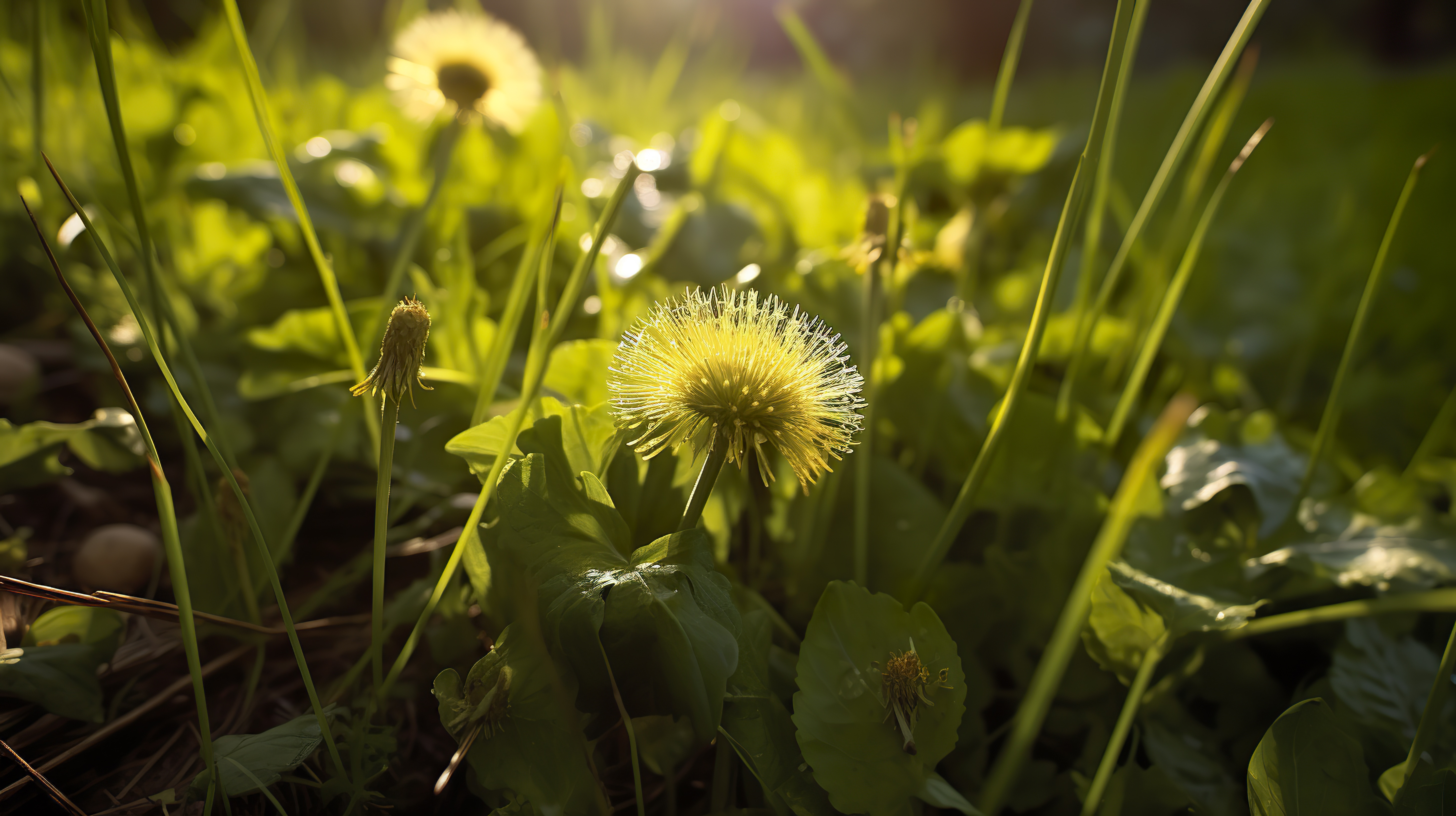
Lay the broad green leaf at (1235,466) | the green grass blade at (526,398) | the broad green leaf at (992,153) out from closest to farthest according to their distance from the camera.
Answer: the green grass blade at (526,398) → the broad green leaf at (1235,466) → the broad green leaf at (992,153)

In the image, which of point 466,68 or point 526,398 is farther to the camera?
point 466,68

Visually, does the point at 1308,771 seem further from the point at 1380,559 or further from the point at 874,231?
the point at 874,231

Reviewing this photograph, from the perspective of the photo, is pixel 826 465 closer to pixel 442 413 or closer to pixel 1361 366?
pixel 442 413

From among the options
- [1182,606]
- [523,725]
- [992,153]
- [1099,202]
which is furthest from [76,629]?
[992,153]

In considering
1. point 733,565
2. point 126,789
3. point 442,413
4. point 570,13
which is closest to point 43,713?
point 126,789

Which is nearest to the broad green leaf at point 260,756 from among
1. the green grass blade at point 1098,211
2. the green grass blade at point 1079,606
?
the green grass blade at point 1079,606

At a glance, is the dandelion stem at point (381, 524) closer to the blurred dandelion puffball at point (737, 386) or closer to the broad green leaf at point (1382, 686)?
the blurred dandelion puffball at point (737, 386)
